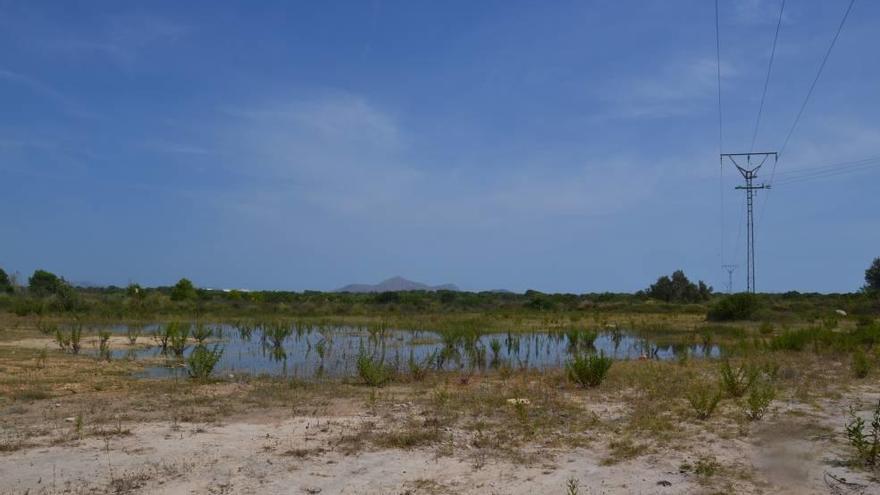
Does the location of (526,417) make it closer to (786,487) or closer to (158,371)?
(786,487)

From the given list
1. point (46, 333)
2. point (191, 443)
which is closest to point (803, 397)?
point (191, 443)

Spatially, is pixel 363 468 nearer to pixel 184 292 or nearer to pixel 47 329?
pixel 47 329

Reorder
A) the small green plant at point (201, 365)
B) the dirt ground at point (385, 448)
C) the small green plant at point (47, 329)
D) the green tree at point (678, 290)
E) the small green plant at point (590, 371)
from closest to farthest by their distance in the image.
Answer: the dirt ground at point (385, 448) → the small green plant at point (590, 371) → the small green plant at point (201, 365) → the small green plant at point (47, 329) → the green tree at point (678, 290)

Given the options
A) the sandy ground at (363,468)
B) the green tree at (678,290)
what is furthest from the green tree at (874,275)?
the sandy ground at (363,468)

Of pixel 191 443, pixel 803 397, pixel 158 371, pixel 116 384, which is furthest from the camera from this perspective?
pixel 158 371

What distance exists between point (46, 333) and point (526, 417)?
65.5ft

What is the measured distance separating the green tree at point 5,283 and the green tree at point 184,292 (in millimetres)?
10408

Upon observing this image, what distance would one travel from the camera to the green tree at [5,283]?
48.4 m

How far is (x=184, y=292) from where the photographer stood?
164ft

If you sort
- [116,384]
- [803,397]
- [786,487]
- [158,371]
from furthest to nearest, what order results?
[158,371] < [116,384] < [803,397] < [786,487]

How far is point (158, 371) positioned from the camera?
48.5ft

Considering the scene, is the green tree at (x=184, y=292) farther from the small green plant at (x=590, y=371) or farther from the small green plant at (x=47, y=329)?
the small green plant at (x=590, y=371)

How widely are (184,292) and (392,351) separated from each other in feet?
110

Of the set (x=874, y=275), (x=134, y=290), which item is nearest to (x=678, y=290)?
(x=874, y=275)
